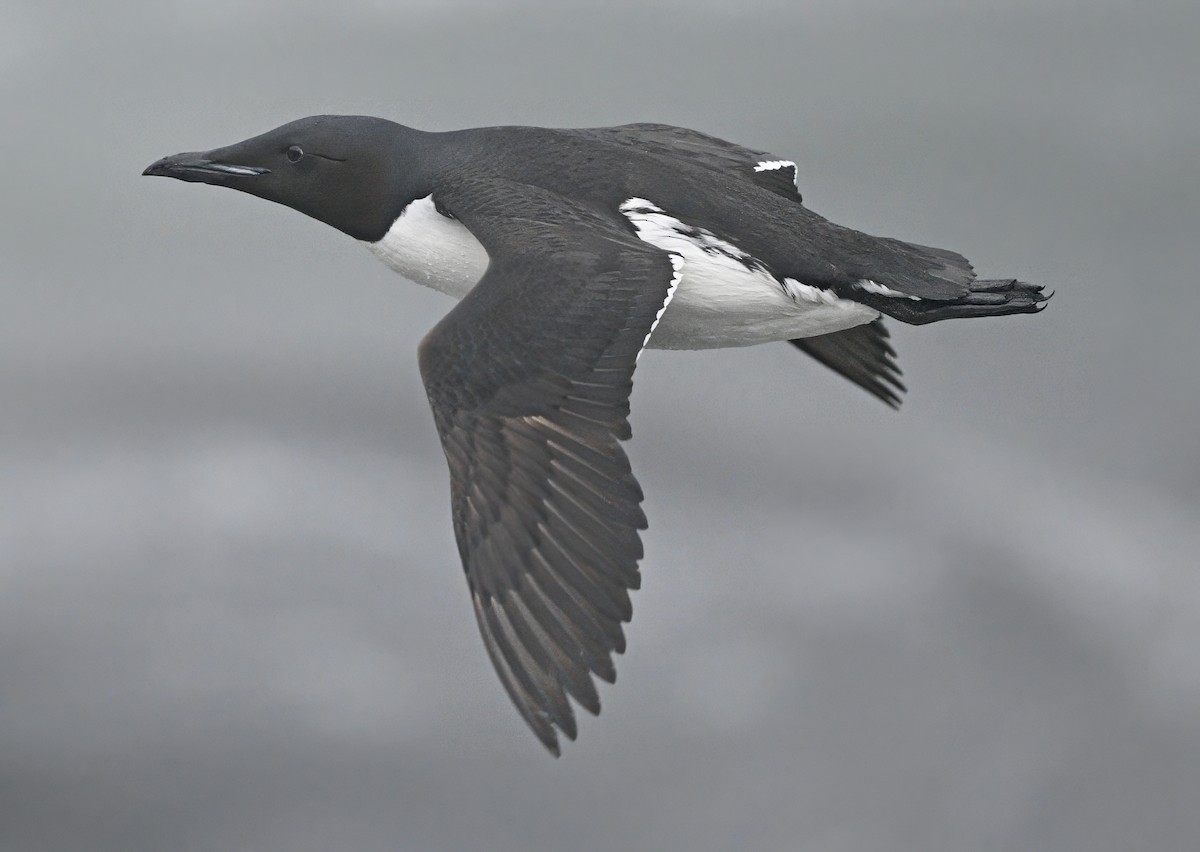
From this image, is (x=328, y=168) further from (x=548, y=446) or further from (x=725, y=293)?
(x=548, y=446)

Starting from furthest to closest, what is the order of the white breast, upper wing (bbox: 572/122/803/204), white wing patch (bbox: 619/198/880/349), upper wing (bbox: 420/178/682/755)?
upper wing (bbox: 572/122/803/204), the white breast, white wing patch (bbox: 619/198/880/349), upper wing (bbox: 420/178/682/755)

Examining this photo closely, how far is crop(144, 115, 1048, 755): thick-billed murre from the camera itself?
4410mm

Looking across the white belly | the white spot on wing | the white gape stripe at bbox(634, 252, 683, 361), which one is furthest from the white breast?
the white spot on wing

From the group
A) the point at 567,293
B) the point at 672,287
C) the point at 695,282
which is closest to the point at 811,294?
the point at 695,282

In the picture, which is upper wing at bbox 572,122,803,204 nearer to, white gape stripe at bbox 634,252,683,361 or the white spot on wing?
the white spot on wing

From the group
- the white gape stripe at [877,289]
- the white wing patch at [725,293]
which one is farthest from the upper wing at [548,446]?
the white gape stripe at [877,289]

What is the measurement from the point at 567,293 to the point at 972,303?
3.46ft

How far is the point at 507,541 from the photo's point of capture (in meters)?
4.50

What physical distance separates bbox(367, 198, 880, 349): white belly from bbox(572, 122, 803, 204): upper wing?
0.50 meters

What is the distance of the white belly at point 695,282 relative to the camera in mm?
5035

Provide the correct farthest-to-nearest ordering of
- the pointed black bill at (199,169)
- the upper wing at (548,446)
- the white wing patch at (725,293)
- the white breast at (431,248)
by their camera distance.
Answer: the pointed black bill at (199,169), the white breast at (431,248), the white wing patch at (725,293), the upper wing at (548,446)

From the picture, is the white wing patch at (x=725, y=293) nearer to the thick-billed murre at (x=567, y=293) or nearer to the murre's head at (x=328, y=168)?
the thick-billed murre at (x=567, y=293)

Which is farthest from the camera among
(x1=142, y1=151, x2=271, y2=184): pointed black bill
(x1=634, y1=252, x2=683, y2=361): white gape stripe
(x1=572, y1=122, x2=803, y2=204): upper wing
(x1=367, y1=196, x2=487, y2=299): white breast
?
(x1=572, y1=122, x2=803, y2=204): upper wing

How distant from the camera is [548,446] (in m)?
4.54
